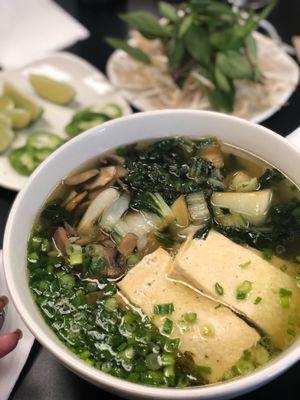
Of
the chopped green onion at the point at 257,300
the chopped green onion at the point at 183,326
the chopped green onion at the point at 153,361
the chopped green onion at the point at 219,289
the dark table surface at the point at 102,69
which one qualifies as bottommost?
the dark table surface at the point at 102,69

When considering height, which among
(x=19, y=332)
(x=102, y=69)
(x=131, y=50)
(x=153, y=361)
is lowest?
(x=102, y=69)

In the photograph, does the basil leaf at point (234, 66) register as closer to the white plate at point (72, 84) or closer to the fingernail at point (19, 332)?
the white plate at point (72, 84)

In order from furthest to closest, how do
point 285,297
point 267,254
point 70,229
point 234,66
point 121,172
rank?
point 234,66
point 121,172
point 70,229
point 267,254
point 285,297

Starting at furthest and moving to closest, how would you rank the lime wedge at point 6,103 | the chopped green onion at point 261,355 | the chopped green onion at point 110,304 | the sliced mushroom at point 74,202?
the lime wedge at point 6,103 → the sliced mushroom at point 74,202 → the chopped green onion at point 110,304 → the chopped green onion at point 261,355

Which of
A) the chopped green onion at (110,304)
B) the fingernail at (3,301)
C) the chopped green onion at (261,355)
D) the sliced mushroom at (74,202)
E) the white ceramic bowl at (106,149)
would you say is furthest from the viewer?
the sliced mushroom at (74,202)

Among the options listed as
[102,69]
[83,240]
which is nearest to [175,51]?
[102,69]

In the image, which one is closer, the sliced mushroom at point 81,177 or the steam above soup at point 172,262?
the steam above soup at point 172,262

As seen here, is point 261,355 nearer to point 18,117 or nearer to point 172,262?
point 172,262

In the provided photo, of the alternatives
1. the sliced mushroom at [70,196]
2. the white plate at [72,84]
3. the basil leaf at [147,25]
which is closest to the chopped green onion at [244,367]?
the sliced mushroom at [70,196]
